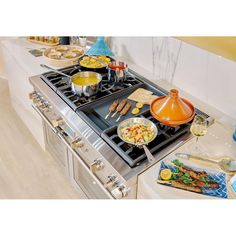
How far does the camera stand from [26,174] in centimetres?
205

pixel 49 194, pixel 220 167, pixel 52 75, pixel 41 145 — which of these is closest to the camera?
pixel 220 167

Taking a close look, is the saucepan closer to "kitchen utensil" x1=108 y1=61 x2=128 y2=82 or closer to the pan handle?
"kitchen utensil" x1=108 y1=61 x2=128 y2=82

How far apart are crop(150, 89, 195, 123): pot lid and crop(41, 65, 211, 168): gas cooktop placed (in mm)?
62

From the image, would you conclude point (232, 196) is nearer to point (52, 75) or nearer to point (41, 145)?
point (52, 75)

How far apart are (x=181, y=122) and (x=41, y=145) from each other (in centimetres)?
132

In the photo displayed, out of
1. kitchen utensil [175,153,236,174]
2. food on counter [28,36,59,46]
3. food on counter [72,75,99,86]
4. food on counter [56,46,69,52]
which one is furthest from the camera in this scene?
food on counter [28,36,59,46]

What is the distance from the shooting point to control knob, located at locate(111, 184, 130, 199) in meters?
1.11

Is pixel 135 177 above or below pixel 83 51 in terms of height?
below

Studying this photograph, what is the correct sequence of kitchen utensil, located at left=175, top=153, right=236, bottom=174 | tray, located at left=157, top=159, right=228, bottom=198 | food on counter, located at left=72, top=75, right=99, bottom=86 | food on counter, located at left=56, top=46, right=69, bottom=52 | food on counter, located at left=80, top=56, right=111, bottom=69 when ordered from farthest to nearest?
1. food on counter, located at left=56, top=46, right=69, bottom=52
2. food on counter, located at left=80, top=56, right=111, bottom=69
3. food on counter, located at left=72, top=75, right=99, bottom=86
4. kitchen utensil, located at left=175, top=153, right=236, bottom=174
5. tray, located at left=157, top=159, right=228, bottom=198

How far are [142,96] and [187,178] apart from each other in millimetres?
629

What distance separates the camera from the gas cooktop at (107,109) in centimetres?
119

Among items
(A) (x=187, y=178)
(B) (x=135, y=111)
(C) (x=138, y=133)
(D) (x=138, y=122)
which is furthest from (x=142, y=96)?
(A) (x=187, y=178)

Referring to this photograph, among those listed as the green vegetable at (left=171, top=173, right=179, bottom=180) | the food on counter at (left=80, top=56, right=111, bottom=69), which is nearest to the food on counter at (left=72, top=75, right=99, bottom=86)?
the food on counter at (left=80, top=56, right=111, bottom=69)
